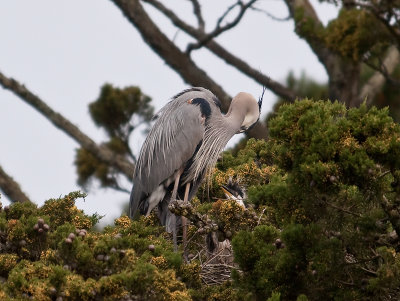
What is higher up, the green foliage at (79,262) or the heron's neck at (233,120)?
the heron's neck at (233,120)

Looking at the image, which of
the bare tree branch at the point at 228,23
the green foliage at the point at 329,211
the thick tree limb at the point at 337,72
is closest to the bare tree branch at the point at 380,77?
the thick tree limb at the point at 337,72

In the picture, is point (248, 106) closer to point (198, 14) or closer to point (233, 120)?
point (233, 120)

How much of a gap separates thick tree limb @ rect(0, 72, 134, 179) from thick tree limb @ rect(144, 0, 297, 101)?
221 cm

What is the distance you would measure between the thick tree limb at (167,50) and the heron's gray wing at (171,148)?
15.2 ft

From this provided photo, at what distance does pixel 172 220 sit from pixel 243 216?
169cm

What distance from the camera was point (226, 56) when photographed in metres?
16.3

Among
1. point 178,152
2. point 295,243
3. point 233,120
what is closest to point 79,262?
point 295,243

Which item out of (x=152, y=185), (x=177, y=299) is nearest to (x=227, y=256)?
(x=152, y=185)

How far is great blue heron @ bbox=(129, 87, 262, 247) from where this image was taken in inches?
373

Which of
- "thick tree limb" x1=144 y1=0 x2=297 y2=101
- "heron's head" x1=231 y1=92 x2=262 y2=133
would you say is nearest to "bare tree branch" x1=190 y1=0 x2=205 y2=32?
"thick tree limb" x1=144 y1=0 x2=297 y2=101

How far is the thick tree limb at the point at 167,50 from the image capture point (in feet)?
47.2

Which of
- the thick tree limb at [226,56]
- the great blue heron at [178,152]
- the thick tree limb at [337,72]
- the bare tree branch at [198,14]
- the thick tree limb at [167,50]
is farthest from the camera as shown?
the thick tree limb at [337,72]

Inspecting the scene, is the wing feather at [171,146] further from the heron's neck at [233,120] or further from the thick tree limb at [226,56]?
the thick tree limb at [226,56]

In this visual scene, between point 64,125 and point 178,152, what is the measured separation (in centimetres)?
498
